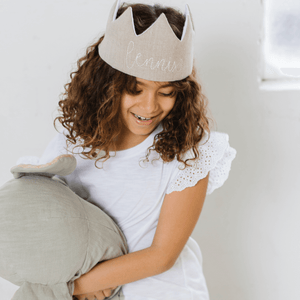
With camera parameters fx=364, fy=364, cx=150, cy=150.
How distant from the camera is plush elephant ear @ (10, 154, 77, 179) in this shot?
819 millimetres

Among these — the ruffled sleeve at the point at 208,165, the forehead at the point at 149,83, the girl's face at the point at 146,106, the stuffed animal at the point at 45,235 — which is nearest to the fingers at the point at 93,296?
the stuffed animal at the point at 45,235

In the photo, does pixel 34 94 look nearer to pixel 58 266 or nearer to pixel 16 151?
pixel 16 151

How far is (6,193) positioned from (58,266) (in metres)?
0.20

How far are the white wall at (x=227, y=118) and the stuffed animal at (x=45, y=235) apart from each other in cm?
55

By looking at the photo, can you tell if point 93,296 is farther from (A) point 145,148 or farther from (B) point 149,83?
(B) point 149,83

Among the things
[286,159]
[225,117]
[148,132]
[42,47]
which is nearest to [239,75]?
[225,117]

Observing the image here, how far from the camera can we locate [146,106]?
0.89m

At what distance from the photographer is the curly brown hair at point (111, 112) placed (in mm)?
906

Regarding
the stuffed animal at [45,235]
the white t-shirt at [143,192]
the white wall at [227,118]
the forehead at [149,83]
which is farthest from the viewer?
the white wall at [227,118]

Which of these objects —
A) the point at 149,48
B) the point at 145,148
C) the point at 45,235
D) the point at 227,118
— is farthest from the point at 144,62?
the point at 227,118

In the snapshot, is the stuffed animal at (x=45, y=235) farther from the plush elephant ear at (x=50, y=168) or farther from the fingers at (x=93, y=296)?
the fingers at (x=93, y=296)

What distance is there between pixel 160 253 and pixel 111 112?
38cm

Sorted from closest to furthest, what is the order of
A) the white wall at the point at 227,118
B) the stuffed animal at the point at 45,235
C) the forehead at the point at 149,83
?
the stuffed animal at the point at 45,235
the forehead at the point at 149,83
the white wall at the point at 227,118

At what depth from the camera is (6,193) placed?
805mm
